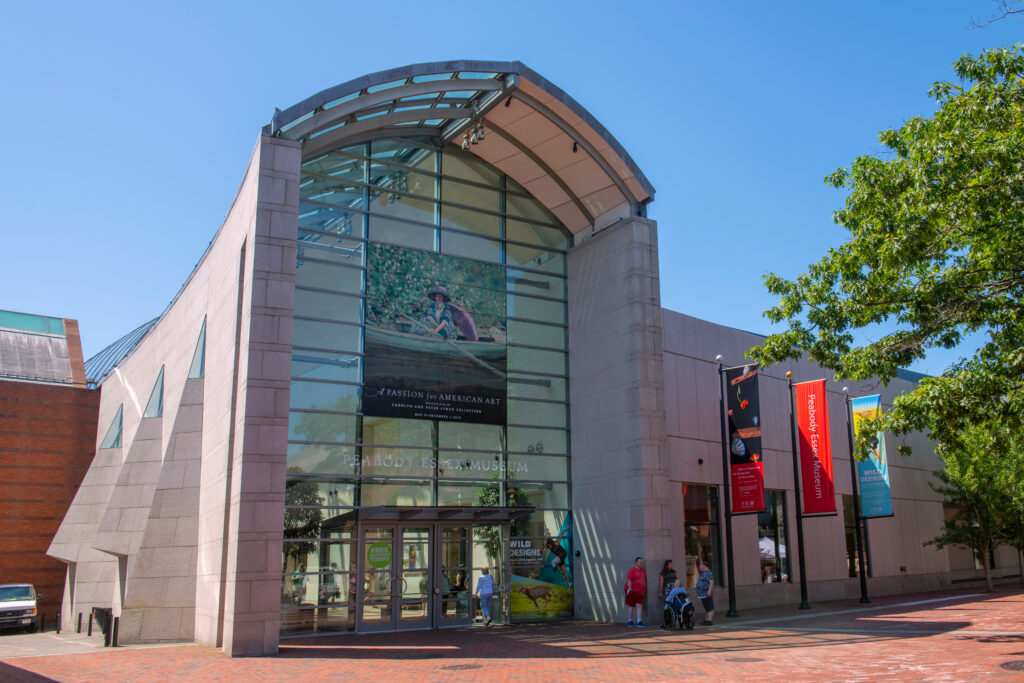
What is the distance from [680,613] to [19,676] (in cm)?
1308

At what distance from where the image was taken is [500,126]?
2333cm

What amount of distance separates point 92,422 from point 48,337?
794 centimetres

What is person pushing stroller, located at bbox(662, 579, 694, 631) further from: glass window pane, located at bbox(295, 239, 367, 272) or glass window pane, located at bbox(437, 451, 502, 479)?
glass window pane, located at bbox(295, 239, 367, 272)

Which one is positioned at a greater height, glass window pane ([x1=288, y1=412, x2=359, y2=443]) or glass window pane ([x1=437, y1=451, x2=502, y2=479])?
glass window pane ([x1=288, y1=412, x2=359, y2=443])

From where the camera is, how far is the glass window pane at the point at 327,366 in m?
19.9

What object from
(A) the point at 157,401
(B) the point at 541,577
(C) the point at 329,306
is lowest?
(B) the point at 541,577

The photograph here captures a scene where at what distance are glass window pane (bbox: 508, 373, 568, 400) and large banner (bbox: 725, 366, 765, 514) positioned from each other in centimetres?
472


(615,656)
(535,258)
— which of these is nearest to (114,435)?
(535,258)

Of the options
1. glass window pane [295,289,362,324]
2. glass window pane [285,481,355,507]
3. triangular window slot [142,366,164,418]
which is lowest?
glass window pane [285,481,355,507]

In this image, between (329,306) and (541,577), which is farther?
(541,577)

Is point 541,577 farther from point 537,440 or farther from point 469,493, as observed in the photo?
point 537,440

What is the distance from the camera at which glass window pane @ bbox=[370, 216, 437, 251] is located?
2205 centimetres

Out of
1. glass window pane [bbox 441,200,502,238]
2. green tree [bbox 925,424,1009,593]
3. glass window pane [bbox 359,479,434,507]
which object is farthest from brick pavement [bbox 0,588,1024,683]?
→ green tree [bbox 925,424,1009,593]

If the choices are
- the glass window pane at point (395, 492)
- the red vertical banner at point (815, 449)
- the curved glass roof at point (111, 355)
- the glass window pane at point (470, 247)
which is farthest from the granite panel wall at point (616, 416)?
the curved glass roof at point (111, 355)
